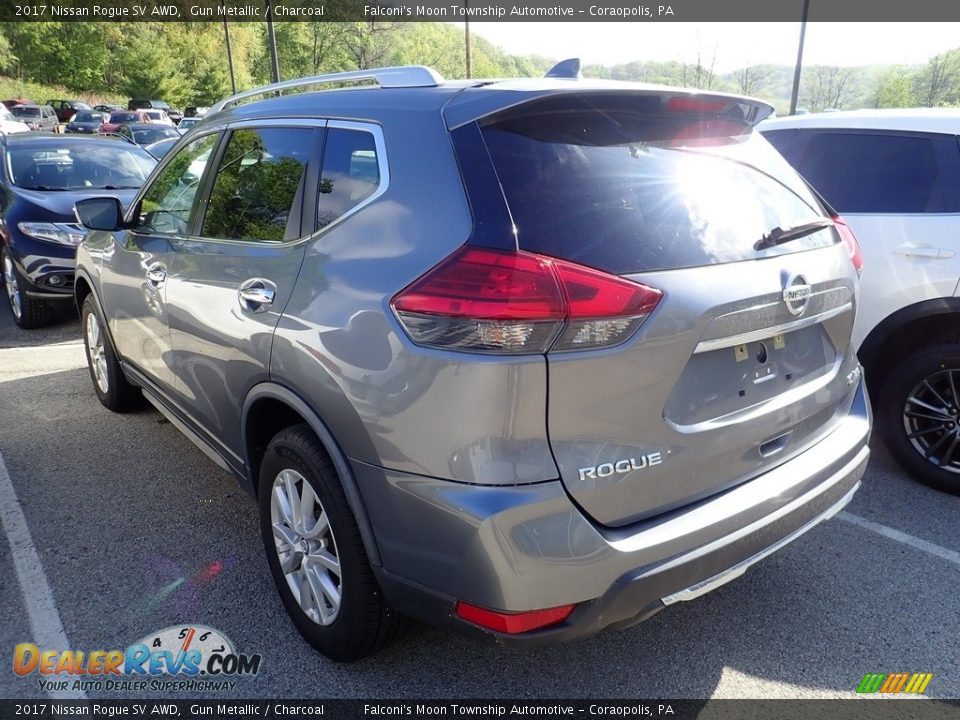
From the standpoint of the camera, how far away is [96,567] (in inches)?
121

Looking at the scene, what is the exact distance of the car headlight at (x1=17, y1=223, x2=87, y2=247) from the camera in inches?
258

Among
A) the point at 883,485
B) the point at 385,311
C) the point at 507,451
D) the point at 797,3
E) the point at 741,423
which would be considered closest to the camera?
the point at 507,451

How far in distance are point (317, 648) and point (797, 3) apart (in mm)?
18907

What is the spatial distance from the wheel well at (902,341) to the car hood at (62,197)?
6.03m

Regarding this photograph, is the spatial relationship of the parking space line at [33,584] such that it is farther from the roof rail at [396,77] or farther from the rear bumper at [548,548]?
the roof rail at [396,77]

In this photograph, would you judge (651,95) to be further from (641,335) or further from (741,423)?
(741,423)

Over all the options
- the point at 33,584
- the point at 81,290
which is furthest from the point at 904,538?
the point at 81,290

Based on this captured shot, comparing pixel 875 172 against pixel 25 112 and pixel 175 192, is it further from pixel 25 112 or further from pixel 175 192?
pixel 25 112

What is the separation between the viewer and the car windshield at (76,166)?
7.39 m

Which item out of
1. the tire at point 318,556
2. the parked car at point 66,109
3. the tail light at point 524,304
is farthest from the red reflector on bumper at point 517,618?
the parked car at point 66,109

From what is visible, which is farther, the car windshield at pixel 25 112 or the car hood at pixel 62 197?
the car windshield at pixel 25 112

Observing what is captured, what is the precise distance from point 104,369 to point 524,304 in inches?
153

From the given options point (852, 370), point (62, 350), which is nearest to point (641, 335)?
point (852, 370)

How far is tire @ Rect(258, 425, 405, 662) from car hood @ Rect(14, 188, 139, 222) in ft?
16.6
